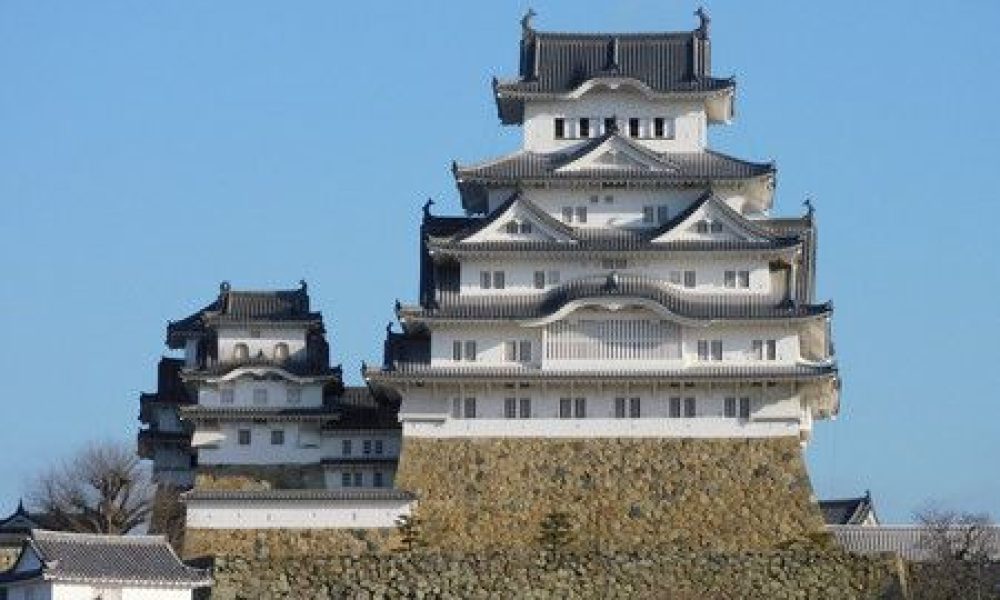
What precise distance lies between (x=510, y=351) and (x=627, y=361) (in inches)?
109

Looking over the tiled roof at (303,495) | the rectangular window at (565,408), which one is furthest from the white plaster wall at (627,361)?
the tiled roof at (303,495)

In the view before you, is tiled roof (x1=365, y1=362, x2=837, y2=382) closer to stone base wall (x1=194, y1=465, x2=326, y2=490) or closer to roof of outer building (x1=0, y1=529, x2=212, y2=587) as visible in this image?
stone base wall (x1=194, y1=465, x2=326, y2=490)

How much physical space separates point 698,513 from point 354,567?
27.3 feet

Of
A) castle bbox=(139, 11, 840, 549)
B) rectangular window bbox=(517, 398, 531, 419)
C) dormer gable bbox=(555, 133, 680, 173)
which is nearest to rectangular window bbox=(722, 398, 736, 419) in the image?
castle bbox=(139, 11, 840, 549)

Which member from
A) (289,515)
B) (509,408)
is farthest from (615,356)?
(289,515)

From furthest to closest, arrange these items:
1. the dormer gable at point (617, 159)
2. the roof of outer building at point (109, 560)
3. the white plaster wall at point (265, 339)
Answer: the white plaster wall at point (265, 339) < the dormer gable at point (617, 159) < the roof of outer building at point (109, 560)

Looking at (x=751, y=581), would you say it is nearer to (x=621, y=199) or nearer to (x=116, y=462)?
(x=621, y=199)

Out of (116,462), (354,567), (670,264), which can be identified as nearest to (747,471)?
(670,264)

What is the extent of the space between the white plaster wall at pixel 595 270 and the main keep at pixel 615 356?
0.15 feet

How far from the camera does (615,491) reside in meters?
58.6

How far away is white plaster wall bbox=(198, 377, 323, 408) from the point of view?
206 feet

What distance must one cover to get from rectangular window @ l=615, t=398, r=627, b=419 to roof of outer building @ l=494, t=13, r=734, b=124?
858 centimetres

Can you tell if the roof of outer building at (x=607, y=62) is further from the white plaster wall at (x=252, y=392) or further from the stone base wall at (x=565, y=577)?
the stone base wall at (x=565, y=577)

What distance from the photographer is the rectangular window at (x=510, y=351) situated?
6022 cm
